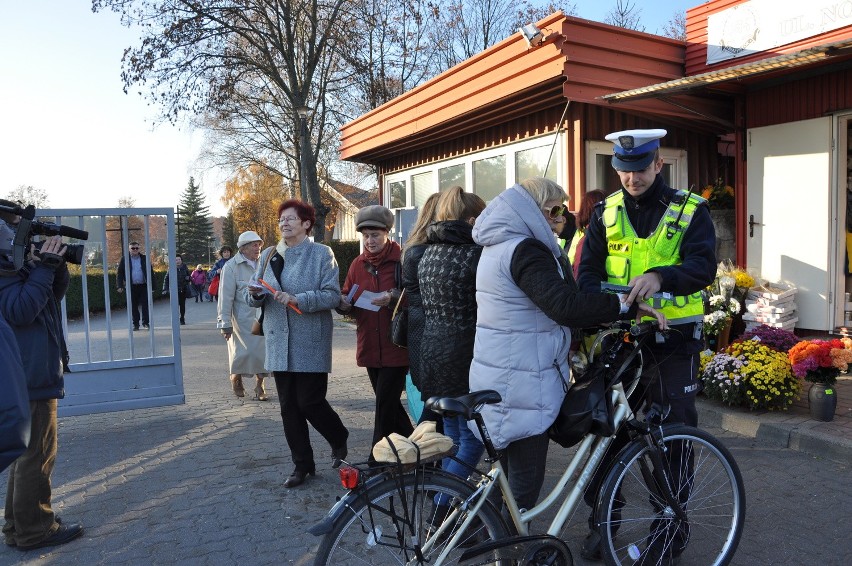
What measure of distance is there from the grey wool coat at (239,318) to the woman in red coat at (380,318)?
2.65 metres

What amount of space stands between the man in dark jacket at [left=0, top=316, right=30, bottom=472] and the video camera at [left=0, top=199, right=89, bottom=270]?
→ 4.61 feet

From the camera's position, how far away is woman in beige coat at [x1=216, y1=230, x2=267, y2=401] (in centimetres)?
696

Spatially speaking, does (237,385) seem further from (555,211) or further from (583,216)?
(555,211)

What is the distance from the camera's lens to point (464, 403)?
2525 mm

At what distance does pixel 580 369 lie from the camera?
309 cm

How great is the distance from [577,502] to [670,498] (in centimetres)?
48

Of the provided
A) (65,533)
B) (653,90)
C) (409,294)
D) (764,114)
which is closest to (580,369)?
(409,294)

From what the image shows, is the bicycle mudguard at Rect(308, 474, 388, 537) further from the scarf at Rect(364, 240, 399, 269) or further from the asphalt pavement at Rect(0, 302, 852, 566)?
the scarf at Rect(364, 240, 399, 269)

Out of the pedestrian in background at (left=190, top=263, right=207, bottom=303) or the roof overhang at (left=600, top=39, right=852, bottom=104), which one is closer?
the roof overhang at (left=600, top=39, right=852, bottom=104)

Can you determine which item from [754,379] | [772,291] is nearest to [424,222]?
[754,379]

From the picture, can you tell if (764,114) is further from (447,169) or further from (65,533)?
(65,533)

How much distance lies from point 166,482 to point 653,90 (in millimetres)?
5609

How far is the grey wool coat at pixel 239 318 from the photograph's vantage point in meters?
6.96

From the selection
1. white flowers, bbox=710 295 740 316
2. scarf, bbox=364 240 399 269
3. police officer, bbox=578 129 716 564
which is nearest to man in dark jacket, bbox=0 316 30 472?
→ police officer, bbox=578 129 716 564
